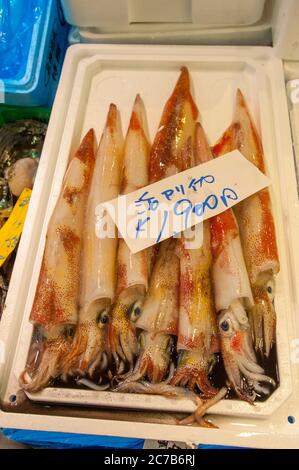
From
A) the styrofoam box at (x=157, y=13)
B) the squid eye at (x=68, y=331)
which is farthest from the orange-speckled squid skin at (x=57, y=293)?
the styrofoam box at (x=157, y=13)

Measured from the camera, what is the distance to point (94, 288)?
53.4 inches

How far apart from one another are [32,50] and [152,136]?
78 centimetres

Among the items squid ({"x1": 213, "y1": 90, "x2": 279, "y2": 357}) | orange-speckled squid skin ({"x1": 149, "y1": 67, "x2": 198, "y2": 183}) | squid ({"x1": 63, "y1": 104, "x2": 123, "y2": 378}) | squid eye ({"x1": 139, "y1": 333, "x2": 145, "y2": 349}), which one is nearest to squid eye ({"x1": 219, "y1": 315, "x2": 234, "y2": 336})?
squid ({"x1": 213, "y1": 90, "x2": 279, "y2": 357})

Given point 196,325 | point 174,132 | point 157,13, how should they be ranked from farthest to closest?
point 157,13
point 174,132
point 196,325

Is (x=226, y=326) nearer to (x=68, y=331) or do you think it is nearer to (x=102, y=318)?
(x=102, y=318)

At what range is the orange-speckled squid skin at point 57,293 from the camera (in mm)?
1328

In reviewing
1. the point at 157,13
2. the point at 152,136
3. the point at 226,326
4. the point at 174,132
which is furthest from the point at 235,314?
the point at 157,13

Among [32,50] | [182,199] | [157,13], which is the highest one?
[157,13]

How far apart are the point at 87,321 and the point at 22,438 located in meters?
0.50

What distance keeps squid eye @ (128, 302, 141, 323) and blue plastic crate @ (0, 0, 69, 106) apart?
1.24 m

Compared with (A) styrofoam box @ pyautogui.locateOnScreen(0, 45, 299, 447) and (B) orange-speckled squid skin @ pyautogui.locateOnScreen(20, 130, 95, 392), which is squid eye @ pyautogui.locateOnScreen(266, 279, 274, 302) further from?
(B) orange-speckled squid skin @ pyautogui.locateOnScreen(20, 130, 95, 392)

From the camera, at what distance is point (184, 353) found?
50.8 inches

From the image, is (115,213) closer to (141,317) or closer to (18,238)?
(141,317)

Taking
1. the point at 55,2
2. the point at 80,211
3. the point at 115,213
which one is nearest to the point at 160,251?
the point at 115,213
